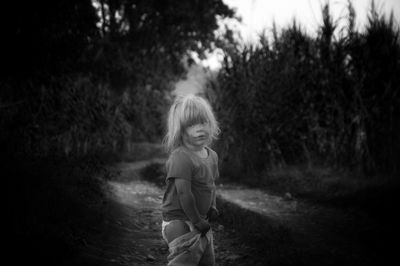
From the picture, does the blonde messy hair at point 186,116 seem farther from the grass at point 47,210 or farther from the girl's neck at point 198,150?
the grass at point 47,210

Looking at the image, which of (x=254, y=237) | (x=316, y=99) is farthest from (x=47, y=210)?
(x=316, y=99)

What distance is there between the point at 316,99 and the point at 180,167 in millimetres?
6258

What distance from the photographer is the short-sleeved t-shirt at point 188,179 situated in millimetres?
2498

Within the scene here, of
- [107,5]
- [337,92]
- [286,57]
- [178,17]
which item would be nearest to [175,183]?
[337,92]

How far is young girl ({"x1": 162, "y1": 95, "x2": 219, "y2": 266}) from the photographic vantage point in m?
2.48

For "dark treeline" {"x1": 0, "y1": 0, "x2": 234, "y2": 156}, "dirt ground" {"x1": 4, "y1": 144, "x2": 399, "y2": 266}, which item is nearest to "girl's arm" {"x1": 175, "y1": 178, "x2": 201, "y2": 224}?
"dirt ground" {"x1": 4, "y1": 144, "x2": 399, "y2": 266}

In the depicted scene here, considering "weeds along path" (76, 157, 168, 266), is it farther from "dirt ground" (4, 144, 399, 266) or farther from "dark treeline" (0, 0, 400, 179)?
"dark treeline" (0, 0, 400, 179)

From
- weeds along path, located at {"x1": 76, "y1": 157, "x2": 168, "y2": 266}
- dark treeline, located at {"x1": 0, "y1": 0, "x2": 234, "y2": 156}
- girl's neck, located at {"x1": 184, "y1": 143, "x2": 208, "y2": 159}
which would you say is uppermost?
dark treeline, located at {"x1": 0, "y1": 0, "x2": 234, "y2": 156}

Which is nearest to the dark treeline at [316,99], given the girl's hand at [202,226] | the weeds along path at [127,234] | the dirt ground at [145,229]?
the dirt ground at [145,229]

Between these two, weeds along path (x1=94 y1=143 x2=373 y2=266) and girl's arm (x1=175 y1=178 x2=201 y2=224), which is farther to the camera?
weeds along path (x1=94 y1=143 x2=373 y2=266)

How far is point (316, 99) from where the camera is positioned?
795 centimetres

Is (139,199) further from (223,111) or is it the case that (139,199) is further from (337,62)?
(337,62)

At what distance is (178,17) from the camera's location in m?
18.7

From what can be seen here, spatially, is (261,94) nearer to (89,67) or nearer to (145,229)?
(145,229)
